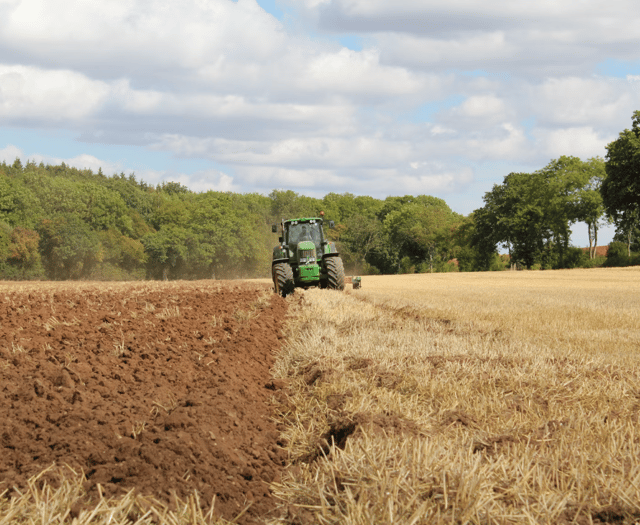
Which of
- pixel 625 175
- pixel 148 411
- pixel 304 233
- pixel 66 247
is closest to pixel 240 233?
pixel 66 247

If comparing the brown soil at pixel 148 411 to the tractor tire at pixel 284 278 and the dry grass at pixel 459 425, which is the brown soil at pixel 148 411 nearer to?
the dry grass at pixel 459 425

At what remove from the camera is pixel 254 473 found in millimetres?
4215

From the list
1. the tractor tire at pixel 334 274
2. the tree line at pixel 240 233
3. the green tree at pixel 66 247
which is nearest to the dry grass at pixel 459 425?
the tractor tire at pixel 334 274

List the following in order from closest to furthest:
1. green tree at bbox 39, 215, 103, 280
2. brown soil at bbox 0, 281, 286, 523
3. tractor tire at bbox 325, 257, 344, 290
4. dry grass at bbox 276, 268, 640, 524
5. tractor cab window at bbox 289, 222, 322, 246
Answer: dry grass at bbox 276, 268, 640, 524 < brown soil at bbox 0, 281, 286, 523 < tractor tire at bbox 325, 257, 344, 290 < tractor cab window at bbox 289, 222, 322, 246 < green tree at bbox 39, 215, 103, 280

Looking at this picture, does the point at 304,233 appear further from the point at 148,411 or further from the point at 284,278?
the point at 148,411

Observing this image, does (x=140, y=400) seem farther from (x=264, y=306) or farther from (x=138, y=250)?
(x=138, y=250)

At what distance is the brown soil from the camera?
3.98 metres

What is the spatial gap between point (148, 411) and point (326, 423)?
1.51m

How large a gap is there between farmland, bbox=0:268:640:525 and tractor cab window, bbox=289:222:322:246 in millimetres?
9931

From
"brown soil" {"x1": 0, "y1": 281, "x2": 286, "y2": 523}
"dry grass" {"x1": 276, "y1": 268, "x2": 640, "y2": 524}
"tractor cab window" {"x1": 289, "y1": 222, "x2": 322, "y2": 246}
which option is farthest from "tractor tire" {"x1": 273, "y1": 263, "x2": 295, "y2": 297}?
"brown soil" {"x1": 0, "y1": 281, "x2": 286, "y2": 523}

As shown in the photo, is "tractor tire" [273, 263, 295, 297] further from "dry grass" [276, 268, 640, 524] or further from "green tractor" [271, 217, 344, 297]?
"dry grass" [276, 268, 640, 524]

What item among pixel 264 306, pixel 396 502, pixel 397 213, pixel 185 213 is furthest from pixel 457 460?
pixel 397 213

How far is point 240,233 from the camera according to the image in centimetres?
8106

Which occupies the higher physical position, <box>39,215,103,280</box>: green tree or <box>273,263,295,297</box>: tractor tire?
<box>39,215,103,280</box>: green tree
